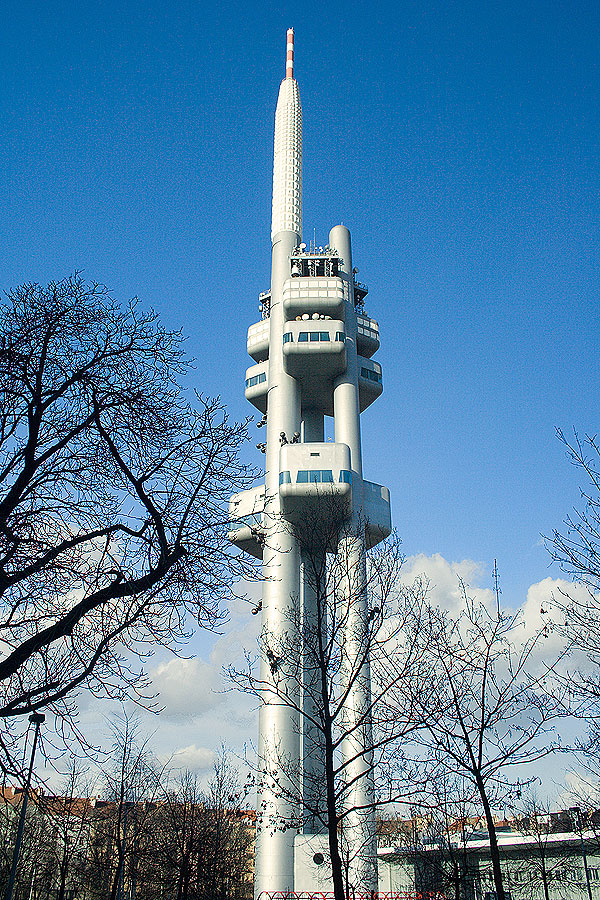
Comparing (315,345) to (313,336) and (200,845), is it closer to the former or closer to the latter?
(313,336)

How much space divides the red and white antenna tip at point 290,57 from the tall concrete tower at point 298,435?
5.2 inches

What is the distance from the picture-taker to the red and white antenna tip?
2309 inches

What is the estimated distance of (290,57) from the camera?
5938 centimetres

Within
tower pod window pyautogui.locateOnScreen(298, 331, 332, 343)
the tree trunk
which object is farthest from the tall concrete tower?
the tree trunk

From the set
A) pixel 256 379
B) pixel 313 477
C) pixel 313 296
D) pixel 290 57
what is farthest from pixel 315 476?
pixel 290 57

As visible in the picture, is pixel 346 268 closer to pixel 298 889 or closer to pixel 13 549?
pixel 298 889

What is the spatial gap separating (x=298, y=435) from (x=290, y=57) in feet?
111

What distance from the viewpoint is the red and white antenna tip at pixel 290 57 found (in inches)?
2309

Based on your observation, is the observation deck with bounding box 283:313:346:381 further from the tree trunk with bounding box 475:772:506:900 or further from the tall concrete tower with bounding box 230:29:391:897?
the tree trunk with bounding box 475:772:506:900

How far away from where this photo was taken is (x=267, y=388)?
49875mm

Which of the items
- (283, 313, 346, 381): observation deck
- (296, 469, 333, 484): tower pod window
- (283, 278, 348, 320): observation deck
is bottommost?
(296, 469, 333, 484): tower pod window

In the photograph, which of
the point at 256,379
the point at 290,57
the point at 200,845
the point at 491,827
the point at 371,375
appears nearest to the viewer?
the point at 491,827

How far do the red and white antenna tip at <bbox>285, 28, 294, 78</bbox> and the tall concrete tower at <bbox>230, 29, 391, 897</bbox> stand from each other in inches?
5.2

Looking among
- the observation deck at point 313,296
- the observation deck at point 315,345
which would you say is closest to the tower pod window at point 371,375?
the observation deck at point 315,345
